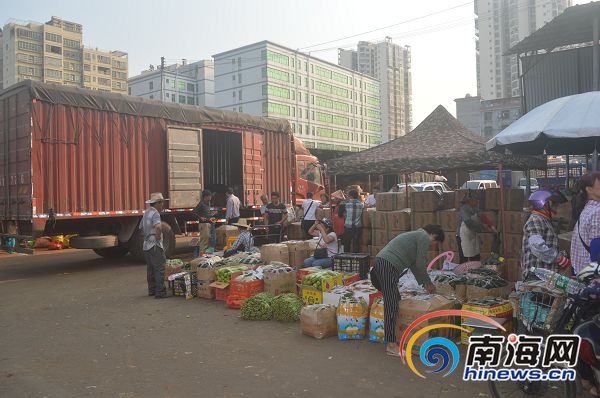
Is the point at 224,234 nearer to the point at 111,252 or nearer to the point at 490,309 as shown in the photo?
the point at 111,252

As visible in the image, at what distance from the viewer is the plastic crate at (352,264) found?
7379 mm

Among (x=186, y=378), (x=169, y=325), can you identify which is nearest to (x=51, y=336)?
(x=169, y=325)

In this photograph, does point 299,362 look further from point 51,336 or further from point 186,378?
point 51,336

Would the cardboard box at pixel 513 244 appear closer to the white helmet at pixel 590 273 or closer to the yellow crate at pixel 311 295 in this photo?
the yellow crate at pixel 311 295

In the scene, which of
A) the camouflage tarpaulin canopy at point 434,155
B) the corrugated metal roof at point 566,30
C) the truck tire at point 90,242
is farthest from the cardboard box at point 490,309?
the corrugated metal roof at point 566,30

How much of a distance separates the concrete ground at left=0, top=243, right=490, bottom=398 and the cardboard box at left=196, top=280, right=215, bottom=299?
0.12 m

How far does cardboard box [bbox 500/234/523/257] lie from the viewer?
7.99 metres

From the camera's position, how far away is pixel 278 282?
731 centimetres

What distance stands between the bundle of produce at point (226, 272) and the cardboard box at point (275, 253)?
2.43 feet

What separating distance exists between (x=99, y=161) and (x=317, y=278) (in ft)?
21.1

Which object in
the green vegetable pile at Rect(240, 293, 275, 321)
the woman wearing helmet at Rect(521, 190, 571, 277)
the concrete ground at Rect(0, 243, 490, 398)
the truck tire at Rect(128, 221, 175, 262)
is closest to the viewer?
the concrete ground at Rect(0, 243, 490, 398)

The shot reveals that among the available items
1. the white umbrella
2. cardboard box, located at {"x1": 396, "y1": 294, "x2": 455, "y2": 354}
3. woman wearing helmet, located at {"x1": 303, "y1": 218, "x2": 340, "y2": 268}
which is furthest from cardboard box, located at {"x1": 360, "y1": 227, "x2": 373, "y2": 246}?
cardboard box, located at {"x1": 396, "y1": 294, "x2": 455, "y2": 354}

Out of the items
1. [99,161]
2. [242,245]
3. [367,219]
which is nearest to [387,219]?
[367,219]

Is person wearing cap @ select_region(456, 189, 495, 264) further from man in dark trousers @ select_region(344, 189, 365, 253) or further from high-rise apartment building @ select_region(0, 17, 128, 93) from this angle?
high-rise apartment building @ select_region(0, 17, 128, 93)
